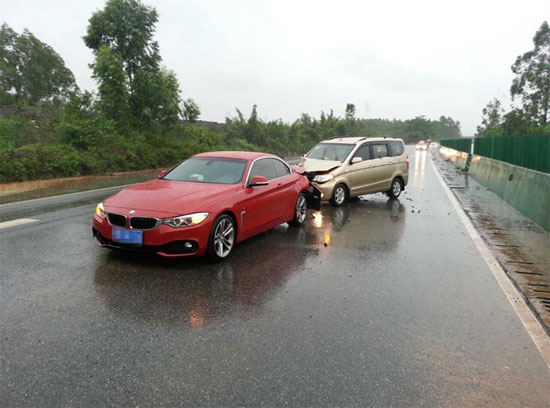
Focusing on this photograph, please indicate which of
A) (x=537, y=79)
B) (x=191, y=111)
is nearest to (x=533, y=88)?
(x=537, y=79)

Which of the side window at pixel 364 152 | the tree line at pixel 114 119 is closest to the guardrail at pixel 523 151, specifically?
the side window at pixel 364 152

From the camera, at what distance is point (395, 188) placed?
13469mm

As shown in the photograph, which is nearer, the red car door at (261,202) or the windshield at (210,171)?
the red car door at (261,202)

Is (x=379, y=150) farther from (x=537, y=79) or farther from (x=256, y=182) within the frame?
(x=537, y=79)

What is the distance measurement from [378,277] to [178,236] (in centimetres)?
267

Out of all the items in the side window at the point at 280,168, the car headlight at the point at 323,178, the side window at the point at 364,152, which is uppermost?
the side window at the point at 364,152

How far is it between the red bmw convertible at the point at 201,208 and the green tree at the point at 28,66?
45.4 meters

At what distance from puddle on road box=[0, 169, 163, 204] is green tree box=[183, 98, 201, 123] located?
23.5ft

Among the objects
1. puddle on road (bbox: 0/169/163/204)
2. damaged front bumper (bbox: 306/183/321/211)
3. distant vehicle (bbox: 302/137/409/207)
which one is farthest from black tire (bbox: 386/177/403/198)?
puddle on road (bbox: 0/169/163/204)

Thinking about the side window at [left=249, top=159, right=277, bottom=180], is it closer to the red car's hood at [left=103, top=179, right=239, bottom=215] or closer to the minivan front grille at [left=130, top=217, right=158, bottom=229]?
the red car's hood at [left=103, top=179, right=239, bottom=215]

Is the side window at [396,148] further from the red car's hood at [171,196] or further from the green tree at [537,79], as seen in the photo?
the green tree at [537,79]

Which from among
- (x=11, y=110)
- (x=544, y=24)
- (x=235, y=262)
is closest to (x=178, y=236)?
(x=235, y=262)

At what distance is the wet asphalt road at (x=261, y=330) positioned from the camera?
3.13 metres

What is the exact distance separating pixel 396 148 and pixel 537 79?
5095 centimetres
